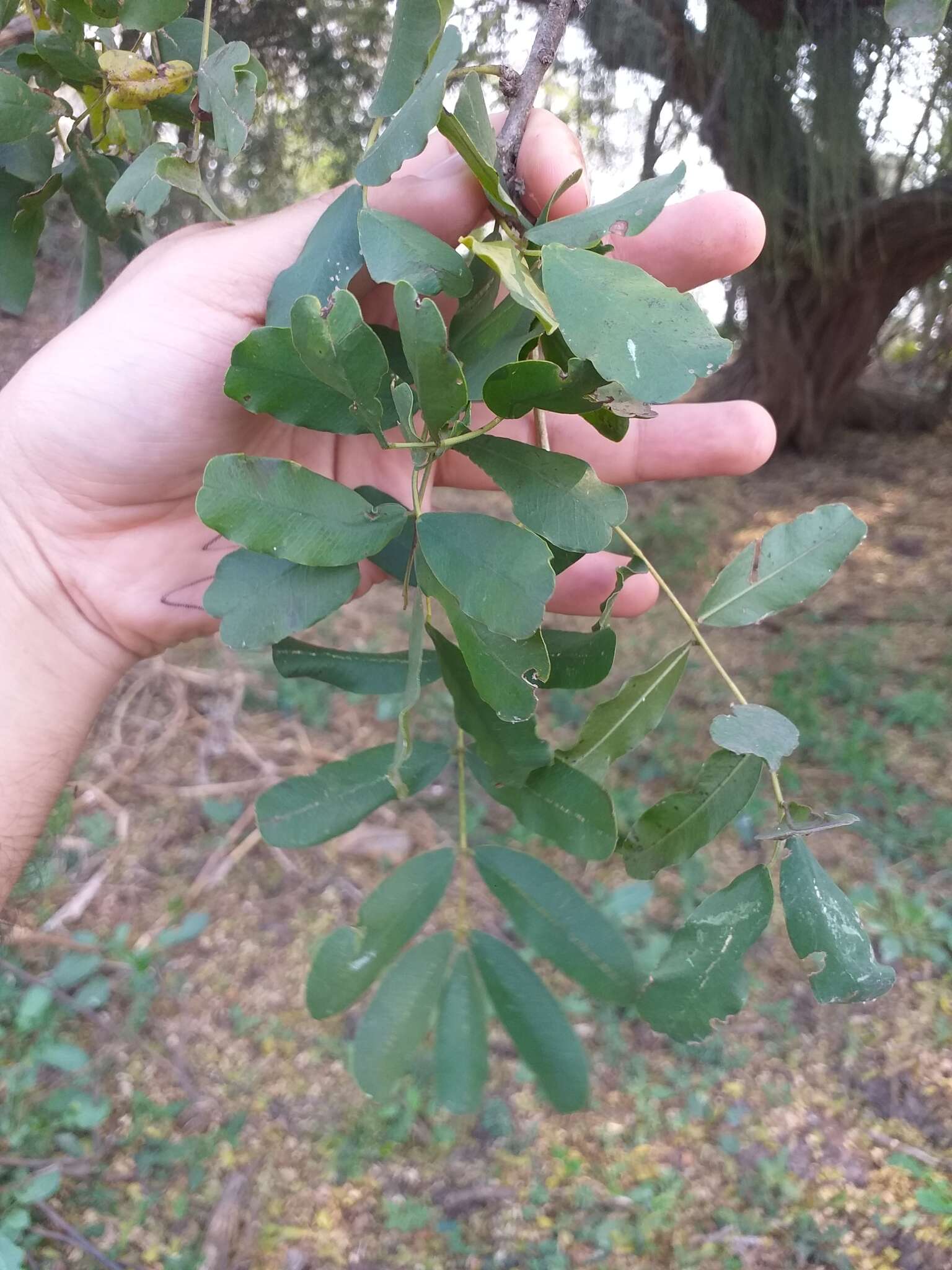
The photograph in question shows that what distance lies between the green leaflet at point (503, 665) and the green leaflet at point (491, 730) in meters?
0.10

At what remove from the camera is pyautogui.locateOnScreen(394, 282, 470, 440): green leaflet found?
1.45 ft

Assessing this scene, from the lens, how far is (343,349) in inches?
18.8

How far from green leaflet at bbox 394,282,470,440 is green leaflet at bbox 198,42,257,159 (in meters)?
0.23

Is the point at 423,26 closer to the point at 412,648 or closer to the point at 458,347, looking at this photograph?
the point at 458,347

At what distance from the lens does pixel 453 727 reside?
73.0 inches

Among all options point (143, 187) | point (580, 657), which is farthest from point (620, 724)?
point (143, 187)

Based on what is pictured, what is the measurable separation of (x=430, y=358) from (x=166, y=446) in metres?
0.51

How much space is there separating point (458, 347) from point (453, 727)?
4.44 feet

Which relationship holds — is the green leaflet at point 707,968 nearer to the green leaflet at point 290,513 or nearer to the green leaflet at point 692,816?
the green leaflet at point 692,816

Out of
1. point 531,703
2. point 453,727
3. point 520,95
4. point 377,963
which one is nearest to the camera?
point 531,703

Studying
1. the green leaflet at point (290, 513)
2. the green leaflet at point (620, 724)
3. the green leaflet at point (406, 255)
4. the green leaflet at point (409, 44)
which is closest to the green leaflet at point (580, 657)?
the green leaflet at point (620, 724)

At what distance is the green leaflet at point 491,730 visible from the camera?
609 millimetres

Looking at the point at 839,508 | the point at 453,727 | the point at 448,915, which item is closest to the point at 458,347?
the point at 839,508

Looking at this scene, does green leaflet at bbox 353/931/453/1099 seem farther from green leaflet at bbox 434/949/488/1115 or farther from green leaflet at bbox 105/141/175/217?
green leaflet at bbox 105/141/175/217
